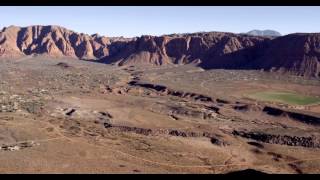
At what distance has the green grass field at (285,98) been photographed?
73312 mm

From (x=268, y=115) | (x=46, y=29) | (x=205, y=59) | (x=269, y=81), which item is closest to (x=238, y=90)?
(x=269, y=81)

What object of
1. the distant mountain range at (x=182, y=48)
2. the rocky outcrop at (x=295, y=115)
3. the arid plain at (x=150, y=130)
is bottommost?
the arid plain at (x=150, y=130)

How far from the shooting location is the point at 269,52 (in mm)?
125438

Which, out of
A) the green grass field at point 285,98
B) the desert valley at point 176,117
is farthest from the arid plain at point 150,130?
the green grass field at point 285,98

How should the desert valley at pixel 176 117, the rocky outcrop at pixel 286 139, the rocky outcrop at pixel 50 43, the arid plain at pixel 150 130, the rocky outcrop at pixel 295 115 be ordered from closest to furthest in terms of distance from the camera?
the arid plain at pixel 150 130 → the desert valley at pixel 176 117 → the rocky outcrop at pixel 286 139 → the rocky outcrop at pixel 295 115 → the rocky outcrop at pixel 50 43

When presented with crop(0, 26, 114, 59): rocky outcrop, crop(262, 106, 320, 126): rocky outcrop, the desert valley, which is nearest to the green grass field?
the desert valley

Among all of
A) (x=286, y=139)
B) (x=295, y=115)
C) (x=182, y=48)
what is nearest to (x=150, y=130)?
(x=286, y=139)

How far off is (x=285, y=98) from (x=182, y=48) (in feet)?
244

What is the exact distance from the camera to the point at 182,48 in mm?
149375

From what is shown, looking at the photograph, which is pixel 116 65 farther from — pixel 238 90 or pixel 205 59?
pixel 238 90

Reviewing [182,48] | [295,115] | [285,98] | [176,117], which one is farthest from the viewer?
[182,48]

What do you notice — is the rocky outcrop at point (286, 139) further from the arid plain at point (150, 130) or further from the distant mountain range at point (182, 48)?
the distant mountain range at point (182, 48)

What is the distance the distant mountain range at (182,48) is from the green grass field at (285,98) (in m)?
27.9

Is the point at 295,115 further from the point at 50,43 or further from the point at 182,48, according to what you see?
the point at 50,43
